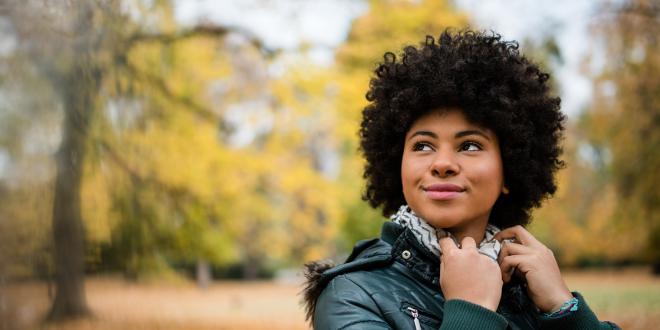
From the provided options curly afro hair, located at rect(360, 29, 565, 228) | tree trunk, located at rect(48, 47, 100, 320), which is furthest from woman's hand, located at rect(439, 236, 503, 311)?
tree trunk, located at rect(48, 47, 100, 320)

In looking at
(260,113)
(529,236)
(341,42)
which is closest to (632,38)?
(341,42)

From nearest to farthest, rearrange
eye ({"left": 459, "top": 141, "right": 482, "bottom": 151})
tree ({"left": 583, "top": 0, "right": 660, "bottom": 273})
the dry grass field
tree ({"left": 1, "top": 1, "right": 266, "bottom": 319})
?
eye ({"left": 459, "top": 141, "right": 482, "bottom": 151}), the dry grass field, tree ({"left": 1, "top": 1, "right": 266, "bottom": 319}), tree ({"left": 583, "top": 0, "right": 660, "bottom": 273})

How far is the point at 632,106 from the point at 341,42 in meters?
4.32

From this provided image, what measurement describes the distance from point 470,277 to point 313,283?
360mm

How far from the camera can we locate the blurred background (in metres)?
2.49

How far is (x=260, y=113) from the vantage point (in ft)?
29.5

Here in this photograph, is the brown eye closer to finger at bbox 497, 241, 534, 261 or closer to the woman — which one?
the woman

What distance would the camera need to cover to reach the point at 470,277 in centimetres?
127

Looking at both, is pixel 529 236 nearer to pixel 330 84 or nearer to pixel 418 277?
pixel 418 277

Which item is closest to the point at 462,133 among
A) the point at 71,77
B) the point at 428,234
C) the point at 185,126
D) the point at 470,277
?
the point at 428,234

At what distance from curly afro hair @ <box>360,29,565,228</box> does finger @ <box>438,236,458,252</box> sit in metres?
0.30

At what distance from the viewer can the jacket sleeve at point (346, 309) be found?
1215 millimetres

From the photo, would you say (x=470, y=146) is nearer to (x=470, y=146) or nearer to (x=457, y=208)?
(x=470, y=146)

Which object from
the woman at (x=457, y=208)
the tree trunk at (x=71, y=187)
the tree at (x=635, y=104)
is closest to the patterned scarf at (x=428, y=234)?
the woman at (x=457, y=208)
